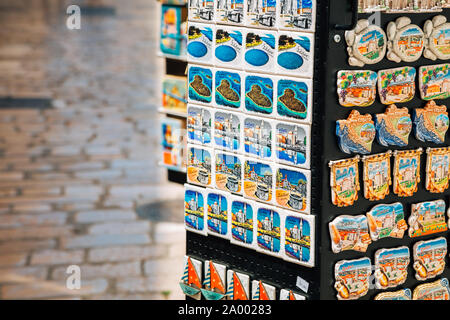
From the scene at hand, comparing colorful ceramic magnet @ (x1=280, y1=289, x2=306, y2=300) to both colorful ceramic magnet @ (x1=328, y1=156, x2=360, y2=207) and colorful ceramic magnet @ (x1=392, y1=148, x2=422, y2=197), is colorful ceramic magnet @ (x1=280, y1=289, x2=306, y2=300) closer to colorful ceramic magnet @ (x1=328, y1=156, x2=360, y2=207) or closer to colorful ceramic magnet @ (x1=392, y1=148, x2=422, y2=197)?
colorful ceramic magnet @ (x1=328, y1=156, x2=360, y2=207)

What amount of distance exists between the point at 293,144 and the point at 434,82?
814mm

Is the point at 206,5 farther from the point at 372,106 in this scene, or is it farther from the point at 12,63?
the point at 12,63

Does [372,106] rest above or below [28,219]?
above

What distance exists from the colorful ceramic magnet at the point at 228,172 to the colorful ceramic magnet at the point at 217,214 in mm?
57

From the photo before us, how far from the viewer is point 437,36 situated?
407 centimetres

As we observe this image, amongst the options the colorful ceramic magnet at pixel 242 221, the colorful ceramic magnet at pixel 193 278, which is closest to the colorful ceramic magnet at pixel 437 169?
the colorful ceramic magnet at pixel 242 221

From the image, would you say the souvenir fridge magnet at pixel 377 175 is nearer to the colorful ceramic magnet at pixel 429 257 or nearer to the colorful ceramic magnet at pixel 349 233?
the colorful ceramic magnet at pixel 349 233

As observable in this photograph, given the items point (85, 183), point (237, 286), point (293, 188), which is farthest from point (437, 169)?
point (85, 183)

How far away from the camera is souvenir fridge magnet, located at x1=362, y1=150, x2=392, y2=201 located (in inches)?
158

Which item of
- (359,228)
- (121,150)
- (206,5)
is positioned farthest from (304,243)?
(121,150)

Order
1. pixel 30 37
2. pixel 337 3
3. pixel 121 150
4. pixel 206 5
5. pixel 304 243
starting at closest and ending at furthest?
pixel 337 3 → pixel 304 243 → pixel 206 5 → pixel 121 150 → pixel 30 37

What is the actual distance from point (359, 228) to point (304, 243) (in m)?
0.29

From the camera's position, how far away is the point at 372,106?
13.1 ft

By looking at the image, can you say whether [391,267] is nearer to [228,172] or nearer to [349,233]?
[349,233]
